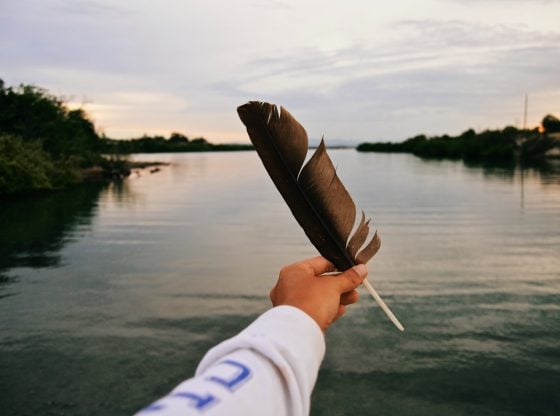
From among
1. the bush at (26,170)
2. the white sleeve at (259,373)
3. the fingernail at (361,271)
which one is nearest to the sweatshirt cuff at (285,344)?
the white sleeve at (259,373)

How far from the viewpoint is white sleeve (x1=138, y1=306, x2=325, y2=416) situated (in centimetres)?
81

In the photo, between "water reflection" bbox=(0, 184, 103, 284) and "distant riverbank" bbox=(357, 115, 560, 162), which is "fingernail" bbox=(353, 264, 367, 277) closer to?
"water reflection" bbox=(0, 184, 103, 284)

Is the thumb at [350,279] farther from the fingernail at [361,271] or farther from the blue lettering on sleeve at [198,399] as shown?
the blue lettering on sleeve at [198,399]

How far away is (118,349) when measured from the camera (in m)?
7.25

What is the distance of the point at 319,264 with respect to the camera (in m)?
1.53

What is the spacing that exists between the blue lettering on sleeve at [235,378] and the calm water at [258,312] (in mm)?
5026

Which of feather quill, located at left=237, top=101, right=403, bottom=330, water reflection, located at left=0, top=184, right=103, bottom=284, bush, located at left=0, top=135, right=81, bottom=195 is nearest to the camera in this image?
feather quill, located at left=237, top=101, right=403, bottom=330

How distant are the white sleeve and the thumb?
0.81 ft

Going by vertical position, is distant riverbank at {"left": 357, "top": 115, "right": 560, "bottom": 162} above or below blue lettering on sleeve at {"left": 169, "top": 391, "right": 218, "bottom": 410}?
above

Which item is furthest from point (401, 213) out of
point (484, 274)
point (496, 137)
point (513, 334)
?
point (496, 137)

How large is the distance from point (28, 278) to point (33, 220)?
10.6m

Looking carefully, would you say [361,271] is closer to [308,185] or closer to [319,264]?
[319,264]

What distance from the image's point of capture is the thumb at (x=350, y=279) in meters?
1.39

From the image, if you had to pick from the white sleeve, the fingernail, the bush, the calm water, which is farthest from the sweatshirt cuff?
the bush
